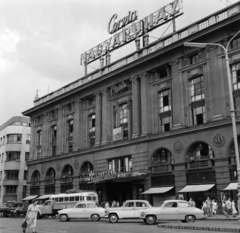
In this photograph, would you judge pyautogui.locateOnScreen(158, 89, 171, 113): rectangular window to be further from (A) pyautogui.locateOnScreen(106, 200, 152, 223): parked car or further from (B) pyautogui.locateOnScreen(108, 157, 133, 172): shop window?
(A) pyautogui.locateOnScreen(106, 200, 152, 223): parked car

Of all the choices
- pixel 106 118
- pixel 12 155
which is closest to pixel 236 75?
pixel 106 118

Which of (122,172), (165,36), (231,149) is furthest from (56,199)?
(165,36)

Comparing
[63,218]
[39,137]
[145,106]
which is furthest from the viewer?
[39,137]

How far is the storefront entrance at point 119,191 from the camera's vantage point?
1843 inches

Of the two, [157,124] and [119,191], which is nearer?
[157,124]

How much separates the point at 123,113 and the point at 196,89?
490 inches

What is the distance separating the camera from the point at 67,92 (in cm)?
6009

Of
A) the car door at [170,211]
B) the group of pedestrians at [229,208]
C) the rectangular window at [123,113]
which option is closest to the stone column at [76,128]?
the rectangular window at [123,113]

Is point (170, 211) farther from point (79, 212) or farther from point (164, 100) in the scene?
point (164, 100)

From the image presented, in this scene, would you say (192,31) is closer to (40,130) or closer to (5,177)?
(40,130)

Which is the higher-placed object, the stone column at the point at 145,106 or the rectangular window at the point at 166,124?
the stone column at the point at 145,106

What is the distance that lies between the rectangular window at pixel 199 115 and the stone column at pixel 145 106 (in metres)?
6.54

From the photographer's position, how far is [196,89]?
4147 cm

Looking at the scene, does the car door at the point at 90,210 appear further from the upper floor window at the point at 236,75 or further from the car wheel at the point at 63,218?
the upper floor window at the point at 236,75
